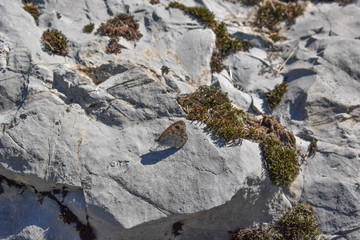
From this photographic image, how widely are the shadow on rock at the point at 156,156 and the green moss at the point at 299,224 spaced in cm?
443

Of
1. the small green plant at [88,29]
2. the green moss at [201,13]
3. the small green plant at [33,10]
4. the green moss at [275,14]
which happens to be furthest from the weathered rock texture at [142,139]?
the green moss at [275,14]

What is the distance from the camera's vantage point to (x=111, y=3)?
11180mm

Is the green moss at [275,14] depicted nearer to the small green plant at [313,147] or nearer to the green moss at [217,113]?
the green moss at [217,113]

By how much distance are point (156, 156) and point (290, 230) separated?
16.7ft

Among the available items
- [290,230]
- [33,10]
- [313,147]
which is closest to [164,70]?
[33,10]

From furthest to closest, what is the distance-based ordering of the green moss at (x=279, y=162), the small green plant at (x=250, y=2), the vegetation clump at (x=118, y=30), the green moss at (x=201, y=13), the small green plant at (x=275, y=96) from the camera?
the small green plant at (x=250, y=2) → the green moss at (x=201, y=13) → the small green plant at (x=275, y=96) → the vegetation clump at (x=118, y=30) → the green moss at (x=279, y=162)

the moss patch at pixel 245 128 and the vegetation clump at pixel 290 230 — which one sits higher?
the moss patch at pixel 245 128

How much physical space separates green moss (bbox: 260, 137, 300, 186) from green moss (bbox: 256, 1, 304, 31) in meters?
6.48

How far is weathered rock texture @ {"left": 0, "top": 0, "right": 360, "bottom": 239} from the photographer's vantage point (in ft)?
25.2

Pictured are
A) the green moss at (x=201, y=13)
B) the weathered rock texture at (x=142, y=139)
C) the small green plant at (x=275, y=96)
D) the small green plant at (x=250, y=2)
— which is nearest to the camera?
the weathered rock texture at (x=142, y=139)

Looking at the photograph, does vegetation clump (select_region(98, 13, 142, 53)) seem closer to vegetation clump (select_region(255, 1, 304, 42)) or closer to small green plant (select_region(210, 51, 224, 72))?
small green plant (select_region(210, 51, 224, 72))

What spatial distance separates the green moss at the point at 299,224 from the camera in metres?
8.57

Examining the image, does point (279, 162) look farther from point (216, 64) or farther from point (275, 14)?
point (275, 14)

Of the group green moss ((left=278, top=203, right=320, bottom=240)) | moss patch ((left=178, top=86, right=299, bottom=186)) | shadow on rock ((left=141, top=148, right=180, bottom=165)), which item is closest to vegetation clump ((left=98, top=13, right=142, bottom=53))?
moss patch ((left=178, top=86, right=299, bottom=186))
